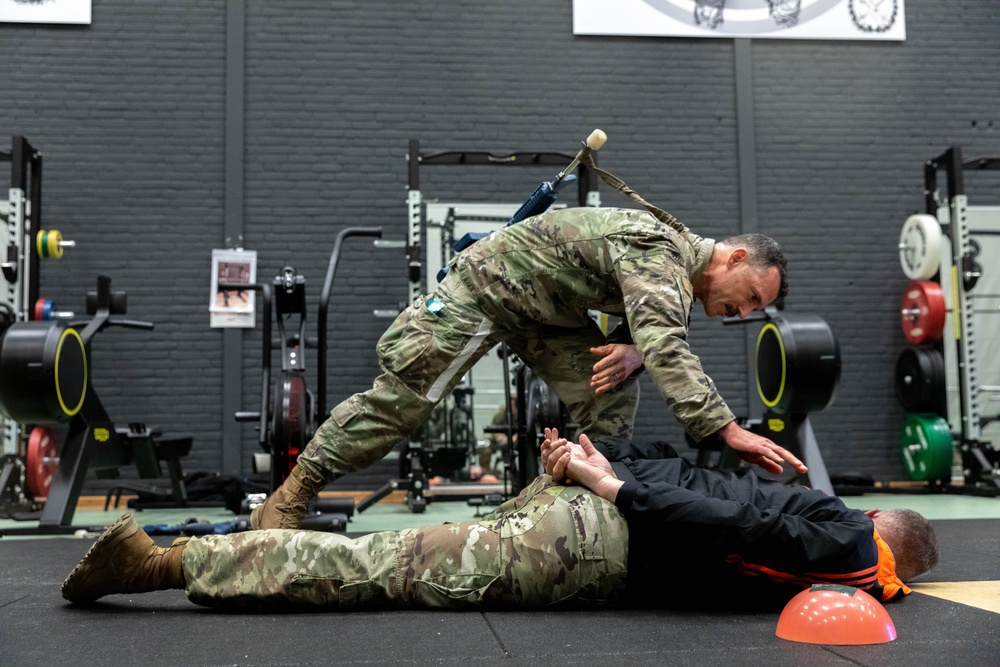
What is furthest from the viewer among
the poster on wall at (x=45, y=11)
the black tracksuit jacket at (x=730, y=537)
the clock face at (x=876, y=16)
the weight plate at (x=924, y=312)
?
the clock face at (x=876, y=16)

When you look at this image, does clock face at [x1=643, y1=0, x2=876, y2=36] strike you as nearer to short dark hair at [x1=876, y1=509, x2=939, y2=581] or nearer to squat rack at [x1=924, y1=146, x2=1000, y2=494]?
squat rack at [x1=924, y1=146, x2=1000, y2=494]

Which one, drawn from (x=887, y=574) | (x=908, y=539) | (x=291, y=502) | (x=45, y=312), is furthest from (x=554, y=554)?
(x=45, y=312)

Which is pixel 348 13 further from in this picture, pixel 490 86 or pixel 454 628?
pixel 454 628

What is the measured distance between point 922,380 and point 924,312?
0.49 m

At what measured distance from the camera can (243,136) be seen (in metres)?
6.46

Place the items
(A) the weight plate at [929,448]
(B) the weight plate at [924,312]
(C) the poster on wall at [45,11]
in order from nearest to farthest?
(A) the weight plate at [929,448] → (B) the weight plate at [924,312] → (C) the poster on wall at [45,11]

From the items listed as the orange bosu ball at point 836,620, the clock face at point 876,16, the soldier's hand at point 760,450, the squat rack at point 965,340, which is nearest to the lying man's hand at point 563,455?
the soldier's hand at point 760,450

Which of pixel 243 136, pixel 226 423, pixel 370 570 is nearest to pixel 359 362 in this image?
pixel 226 423

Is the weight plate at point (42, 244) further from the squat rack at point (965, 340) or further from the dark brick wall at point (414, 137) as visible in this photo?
the squat rack at point (965, 340)

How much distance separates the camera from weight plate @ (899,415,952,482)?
20.1ft

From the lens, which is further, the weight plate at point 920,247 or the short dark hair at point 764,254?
the weight plate at point 920,247

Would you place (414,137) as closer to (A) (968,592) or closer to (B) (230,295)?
(B) (230,295)

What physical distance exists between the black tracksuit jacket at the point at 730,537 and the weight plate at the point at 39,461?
4.22 metres

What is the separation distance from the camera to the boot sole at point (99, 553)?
1.87m
